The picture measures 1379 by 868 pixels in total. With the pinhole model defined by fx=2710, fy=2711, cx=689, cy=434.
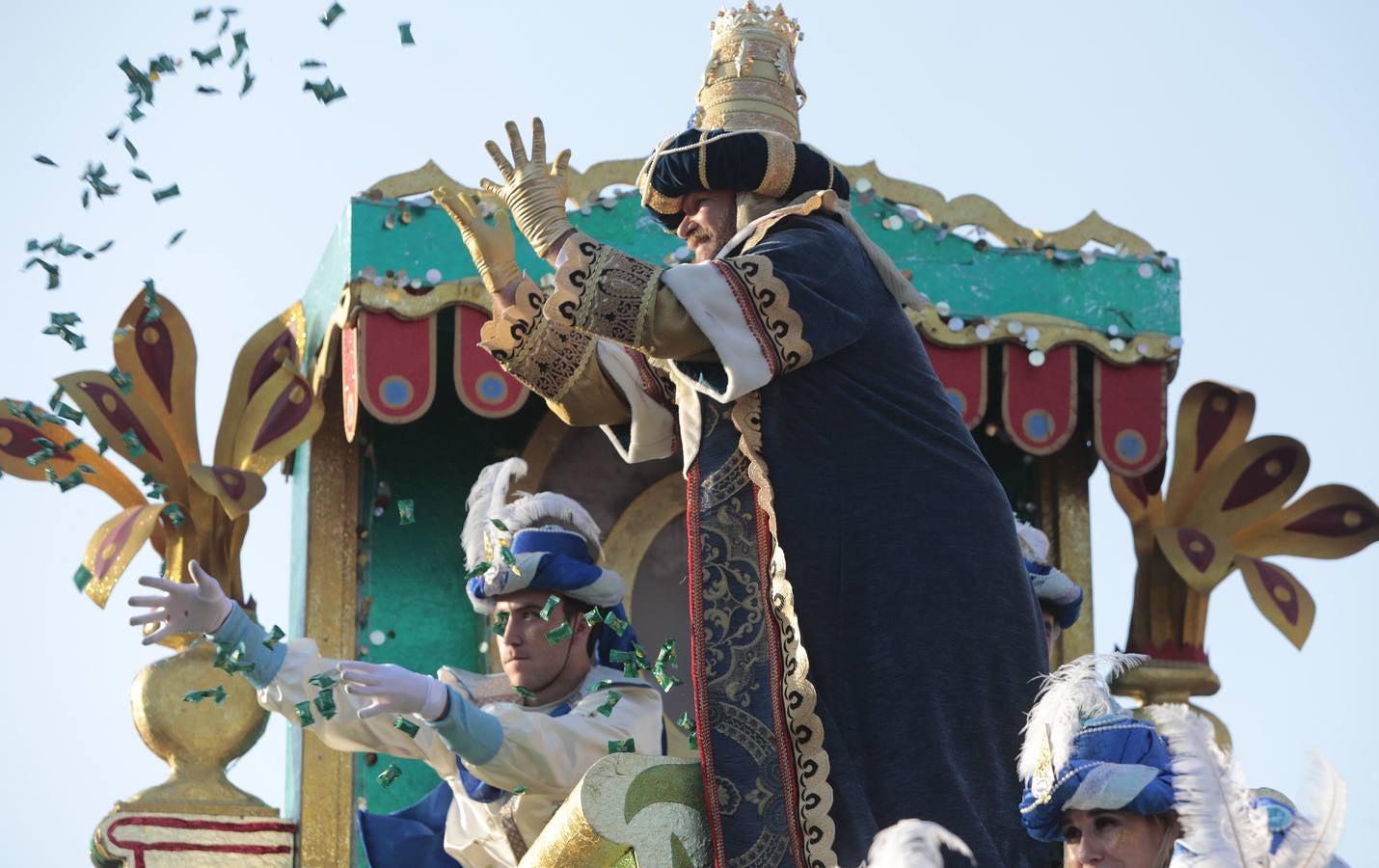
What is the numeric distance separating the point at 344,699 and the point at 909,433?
2.07 m

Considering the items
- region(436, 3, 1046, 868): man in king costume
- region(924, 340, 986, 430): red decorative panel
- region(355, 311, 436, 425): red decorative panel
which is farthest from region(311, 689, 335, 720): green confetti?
region(924, 340, 986, 430): red decorative panel

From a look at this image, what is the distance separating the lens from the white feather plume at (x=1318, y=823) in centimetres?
361

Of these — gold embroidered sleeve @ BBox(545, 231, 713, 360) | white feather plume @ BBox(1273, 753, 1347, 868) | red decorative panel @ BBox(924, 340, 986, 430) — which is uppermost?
red decorative panel @ BBox(924, 340, 986, 430)

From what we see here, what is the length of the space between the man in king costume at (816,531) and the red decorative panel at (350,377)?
2.64m

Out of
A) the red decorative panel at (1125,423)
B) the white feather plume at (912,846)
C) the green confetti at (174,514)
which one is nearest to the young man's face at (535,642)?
the green confetti at (174,514)

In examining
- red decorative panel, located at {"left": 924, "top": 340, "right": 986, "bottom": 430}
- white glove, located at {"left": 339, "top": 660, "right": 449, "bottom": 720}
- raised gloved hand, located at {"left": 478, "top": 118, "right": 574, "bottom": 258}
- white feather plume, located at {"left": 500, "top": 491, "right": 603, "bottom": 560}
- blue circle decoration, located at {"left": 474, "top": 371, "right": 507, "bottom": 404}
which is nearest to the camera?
raised gloved hand, located at {"left": 478, "top": 118, "right": 574, "bottom": 258}

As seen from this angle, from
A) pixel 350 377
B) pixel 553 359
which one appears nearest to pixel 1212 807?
pixel 553 359

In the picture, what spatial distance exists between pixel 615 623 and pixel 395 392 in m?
1.65

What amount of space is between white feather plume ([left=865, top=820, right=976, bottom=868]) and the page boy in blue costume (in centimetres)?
154

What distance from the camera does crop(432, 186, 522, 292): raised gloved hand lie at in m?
5.12

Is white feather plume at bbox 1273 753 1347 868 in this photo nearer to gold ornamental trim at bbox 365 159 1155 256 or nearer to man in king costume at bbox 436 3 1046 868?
man in king costume at bbox 436 3 1046 868

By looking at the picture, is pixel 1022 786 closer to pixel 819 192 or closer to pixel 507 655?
pixel 819 192

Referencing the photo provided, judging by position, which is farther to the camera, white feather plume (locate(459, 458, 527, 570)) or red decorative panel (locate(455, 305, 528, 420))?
red decorative panel (locate(455, 305, 528, 420))

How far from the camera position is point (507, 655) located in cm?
670
